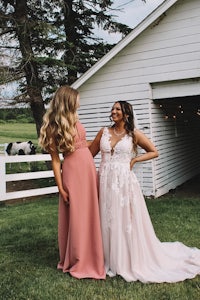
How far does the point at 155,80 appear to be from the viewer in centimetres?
959

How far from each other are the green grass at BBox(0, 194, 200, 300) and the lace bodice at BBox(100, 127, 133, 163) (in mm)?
1334

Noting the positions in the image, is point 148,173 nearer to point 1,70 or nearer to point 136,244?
point 136,244

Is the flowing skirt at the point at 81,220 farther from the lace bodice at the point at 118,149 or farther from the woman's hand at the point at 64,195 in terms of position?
the lace bodice at the point at 118,149

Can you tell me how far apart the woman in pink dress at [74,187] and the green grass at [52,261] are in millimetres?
215

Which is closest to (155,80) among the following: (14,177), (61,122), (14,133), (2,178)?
(14,177)

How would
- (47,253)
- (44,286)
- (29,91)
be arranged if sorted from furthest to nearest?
(29,91) < (47,253) < (44,286)

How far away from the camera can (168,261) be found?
Result: 4.23 m

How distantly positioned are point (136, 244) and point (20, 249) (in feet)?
6.69

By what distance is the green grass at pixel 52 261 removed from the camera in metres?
3.57

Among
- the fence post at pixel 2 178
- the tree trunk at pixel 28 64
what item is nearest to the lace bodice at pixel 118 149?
the fence post at pixel 2 178

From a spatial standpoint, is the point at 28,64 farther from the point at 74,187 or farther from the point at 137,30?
the point at 74,187

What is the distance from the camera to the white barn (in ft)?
29.8

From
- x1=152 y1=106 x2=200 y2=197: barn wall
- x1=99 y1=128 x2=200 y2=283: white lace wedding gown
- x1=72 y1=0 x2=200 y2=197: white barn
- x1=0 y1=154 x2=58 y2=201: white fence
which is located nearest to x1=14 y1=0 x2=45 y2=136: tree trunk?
x1=72 y1=0 x2=200 y2=197: white barn

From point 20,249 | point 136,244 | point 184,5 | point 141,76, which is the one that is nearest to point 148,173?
point 141,76
